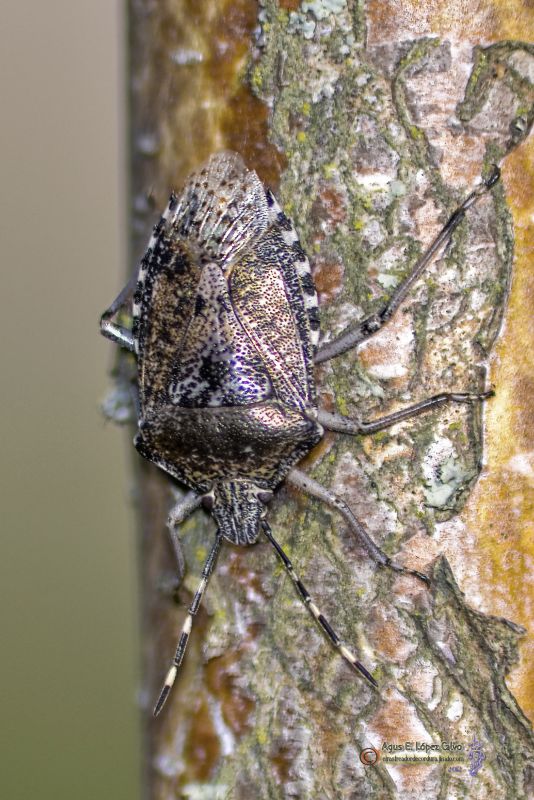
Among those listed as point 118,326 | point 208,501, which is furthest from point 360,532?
point 118,326

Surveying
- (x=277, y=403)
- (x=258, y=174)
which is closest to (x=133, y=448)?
(x=277, y=403)

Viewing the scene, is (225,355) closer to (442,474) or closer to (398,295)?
(398,295)

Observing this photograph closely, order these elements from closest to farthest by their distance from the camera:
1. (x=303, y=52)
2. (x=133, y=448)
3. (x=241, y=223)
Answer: (x=303, y=52)
(x=241, y=223)
(x=133, y=448)

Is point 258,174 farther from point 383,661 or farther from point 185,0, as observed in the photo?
point 383,661

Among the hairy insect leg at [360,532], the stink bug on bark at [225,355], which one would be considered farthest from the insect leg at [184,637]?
the hairy insect leg at [360,532]

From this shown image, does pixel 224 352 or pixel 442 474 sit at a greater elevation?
pixel 224 352

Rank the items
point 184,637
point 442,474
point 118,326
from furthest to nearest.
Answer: point 118,326 < point 184,637 < point 442,474

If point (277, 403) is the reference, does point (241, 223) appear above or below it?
above

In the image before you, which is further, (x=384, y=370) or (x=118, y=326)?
(x=118, y=326)
